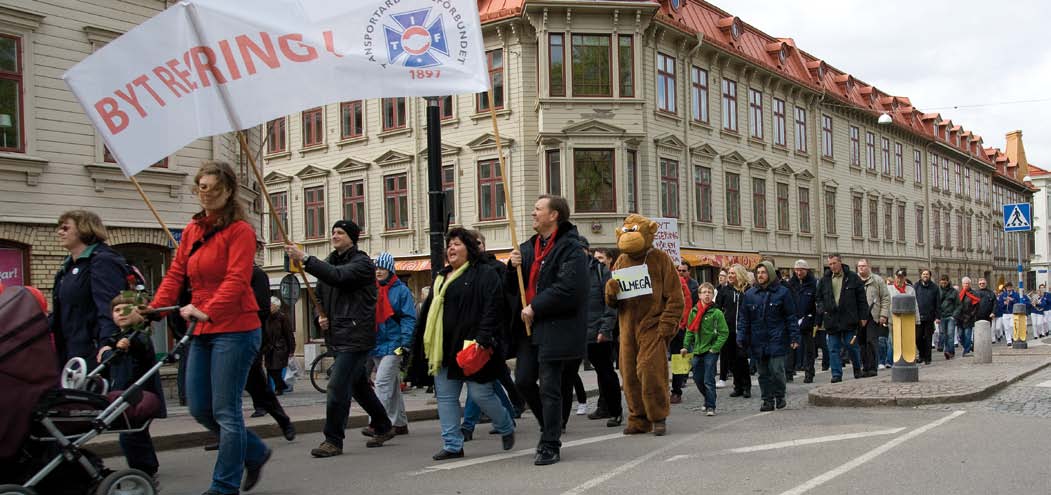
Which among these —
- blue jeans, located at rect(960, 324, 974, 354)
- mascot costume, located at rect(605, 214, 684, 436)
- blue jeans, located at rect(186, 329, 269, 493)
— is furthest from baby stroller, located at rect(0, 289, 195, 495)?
blue jeans, located at rect(960, 324, 974, 354)

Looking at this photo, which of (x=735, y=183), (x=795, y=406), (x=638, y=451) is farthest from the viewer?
(x=735, y=183)

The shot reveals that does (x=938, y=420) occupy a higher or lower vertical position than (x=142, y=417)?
lower

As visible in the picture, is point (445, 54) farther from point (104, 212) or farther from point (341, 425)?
point (104, 212)

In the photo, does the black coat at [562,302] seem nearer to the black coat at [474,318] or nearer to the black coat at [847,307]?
the black coat at [474,318]

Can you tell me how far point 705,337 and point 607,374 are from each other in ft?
6.03

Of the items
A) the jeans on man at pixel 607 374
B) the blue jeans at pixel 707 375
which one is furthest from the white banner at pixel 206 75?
the blue jeans at pixel 707 375

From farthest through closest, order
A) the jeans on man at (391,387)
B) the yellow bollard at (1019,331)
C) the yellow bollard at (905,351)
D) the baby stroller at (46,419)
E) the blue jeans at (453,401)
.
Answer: the yellow bollard at (1019,331), the yellow bollard at (905,351), the jeans on man at (391,387), the blue jeans at (453,401), the baby stroller at (46,419)

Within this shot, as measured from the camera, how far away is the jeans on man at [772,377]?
10520mm

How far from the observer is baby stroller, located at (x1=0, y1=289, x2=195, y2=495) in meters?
4.73

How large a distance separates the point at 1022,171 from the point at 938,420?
262 ft

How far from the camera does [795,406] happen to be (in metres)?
10.9

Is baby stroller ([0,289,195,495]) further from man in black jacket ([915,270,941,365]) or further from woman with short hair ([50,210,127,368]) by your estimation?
man in black jacket ([915,270,941,365])

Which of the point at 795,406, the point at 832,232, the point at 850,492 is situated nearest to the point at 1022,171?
the point at 832,232

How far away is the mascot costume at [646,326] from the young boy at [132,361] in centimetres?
398
